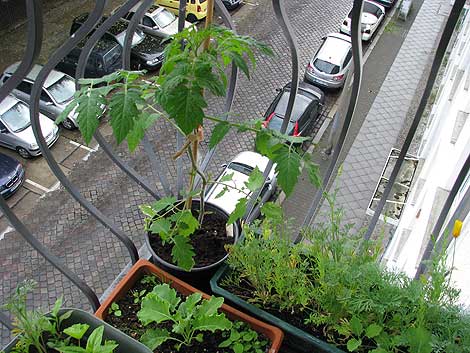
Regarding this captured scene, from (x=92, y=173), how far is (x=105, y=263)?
2837 millimetres

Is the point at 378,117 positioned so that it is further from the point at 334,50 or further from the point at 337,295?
the point at 337,295

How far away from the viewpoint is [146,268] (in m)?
2.25

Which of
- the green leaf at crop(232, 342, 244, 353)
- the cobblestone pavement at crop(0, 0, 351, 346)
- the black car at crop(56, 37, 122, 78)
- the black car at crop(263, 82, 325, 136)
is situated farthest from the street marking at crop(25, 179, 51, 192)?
the green leaf at crop(232, 342, 244, 353)

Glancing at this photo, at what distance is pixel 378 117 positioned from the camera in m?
14.2

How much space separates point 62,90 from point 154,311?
12289 millimetres

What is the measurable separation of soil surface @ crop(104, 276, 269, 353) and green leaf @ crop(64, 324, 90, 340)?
0.37 meters

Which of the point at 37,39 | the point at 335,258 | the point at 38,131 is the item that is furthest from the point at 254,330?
the point at 37,39

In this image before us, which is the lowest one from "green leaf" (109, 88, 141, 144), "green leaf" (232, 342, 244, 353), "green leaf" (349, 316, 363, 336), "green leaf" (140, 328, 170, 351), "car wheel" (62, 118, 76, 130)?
"car wheel" (62, 118, 76, 130)

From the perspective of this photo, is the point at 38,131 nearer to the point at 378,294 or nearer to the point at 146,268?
the point at 146,268

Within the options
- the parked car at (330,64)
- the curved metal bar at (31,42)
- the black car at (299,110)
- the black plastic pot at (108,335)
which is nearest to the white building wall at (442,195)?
the black plastic pot at (108,335)

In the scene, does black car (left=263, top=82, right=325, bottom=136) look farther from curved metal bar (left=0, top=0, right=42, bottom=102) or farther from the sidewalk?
curved metal bar (left=0, top=0, right=42, bottom=102)

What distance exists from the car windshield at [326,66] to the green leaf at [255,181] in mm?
13066

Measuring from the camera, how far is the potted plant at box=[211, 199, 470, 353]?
5.98 feet

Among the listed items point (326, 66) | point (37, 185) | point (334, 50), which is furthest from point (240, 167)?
point (334, 50)
